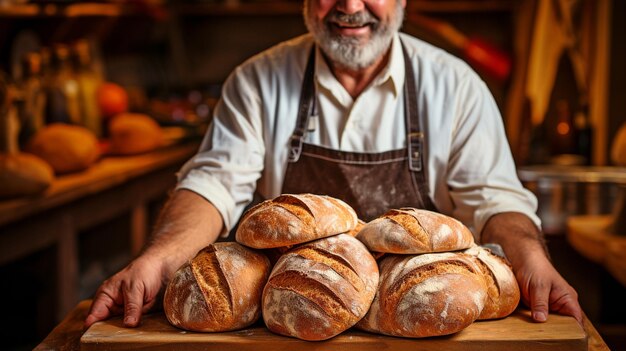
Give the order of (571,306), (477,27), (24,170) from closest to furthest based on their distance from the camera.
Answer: (571,306) → (24,170) → (477,27)

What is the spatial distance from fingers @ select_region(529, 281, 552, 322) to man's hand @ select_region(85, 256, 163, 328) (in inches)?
29.0

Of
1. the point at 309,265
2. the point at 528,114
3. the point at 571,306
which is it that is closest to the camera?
the point at 309,265

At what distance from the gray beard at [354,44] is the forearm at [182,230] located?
51 cm

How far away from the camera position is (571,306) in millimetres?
1671

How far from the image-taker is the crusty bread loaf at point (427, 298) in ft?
4.81

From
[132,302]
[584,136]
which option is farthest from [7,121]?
[584,136]

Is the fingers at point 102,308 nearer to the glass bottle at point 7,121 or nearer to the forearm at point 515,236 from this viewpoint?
the forearm at point 515,236

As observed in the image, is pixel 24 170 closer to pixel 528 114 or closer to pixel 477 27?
pixel 528 114

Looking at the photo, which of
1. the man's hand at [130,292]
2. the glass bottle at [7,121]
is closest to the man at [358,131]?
the man's hand at [130,292]

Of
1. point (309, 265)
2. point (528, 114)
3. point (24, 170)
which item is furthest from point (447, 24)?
point (309, 265)

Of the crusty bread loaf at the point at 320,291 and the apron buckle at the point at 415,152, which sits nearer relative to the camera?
the crusty bread loaf at the point at 320,291

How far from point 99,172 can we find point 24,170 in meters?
0.82

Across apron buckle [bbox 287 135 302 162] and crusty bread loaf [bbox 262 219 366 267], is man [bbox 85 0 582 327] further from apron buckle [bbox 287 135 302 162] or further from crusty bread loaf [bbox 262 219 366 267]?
crusty bread loaf [bbox 262 219 366 267]

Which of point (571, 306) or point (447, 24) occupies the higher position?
point (447, 24)
